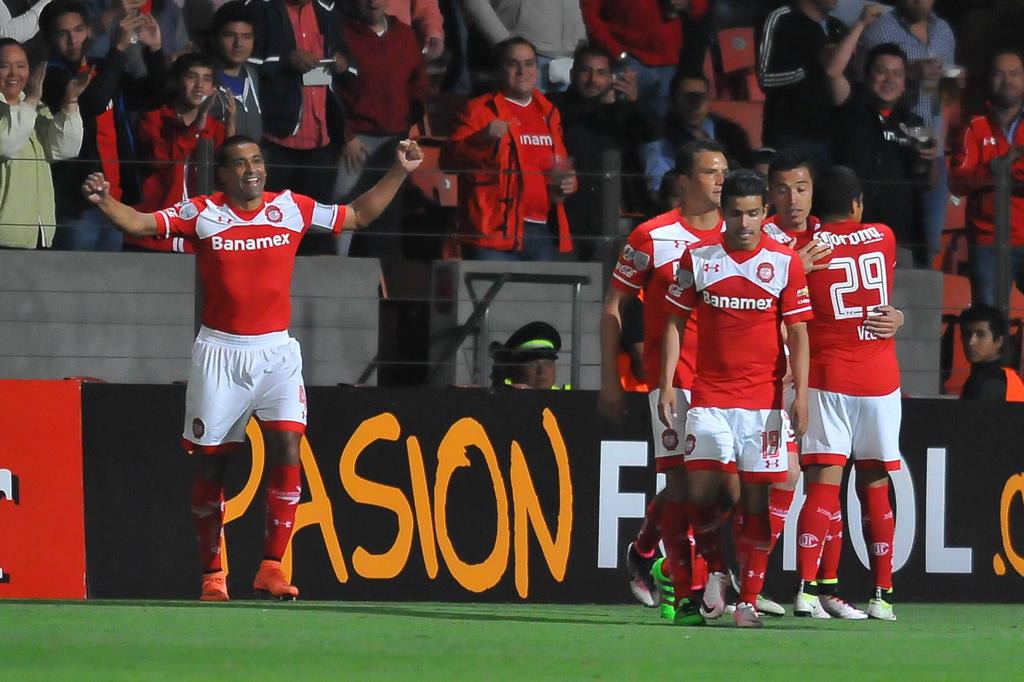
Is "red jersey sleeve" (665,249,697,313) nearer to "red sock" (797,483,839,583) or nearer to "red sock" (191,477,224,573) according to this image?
"red sock" (797,483,839,583)

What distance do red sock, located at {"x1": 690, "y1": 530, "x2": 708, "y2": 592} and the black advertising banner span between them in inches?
64.2

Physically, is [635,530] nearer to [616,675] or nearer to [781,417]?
[781,417]

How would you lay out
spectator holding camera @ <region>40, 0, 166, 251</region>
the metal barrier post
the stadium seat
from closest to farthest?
the metal barrier post < spectator holding camera @ <region>40, 0, 166, 251</region> < the stadium seat

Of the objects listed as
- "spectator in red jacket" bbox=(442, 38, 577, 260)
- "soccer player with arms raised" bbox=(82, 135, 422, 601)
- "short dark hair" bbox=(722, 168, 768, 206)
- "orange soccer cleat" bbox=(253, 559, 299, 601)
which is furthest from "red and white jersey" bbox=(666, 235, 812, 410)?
"spectator in red jacket" bbox=(442, 38, 577, 260)

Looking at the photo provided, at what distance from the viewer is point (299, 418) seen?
805 cm

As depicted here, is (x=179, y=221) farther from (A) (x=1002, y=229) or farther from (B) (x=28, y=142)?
(A) (x=1002, y=229)

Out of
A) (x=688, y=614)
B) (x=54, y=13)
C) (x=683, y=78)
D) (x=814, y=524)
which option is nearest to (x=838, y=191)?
(x=814, y=524)

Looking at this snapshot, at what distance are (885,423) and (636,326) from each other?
6.05 feet

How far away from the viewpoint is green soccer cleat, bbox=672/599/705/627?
6.93 m

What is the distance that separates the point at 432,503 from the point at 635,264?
95.3 inches

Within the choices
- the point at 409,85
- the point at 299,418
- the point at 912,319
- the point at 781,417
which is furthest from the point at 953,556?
the point at 409,85

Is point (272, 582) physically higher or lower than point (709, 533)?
lower

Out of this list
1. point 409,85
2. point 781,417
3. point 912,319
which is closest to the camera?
point 781,417

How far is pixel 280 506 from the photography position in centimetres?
798
